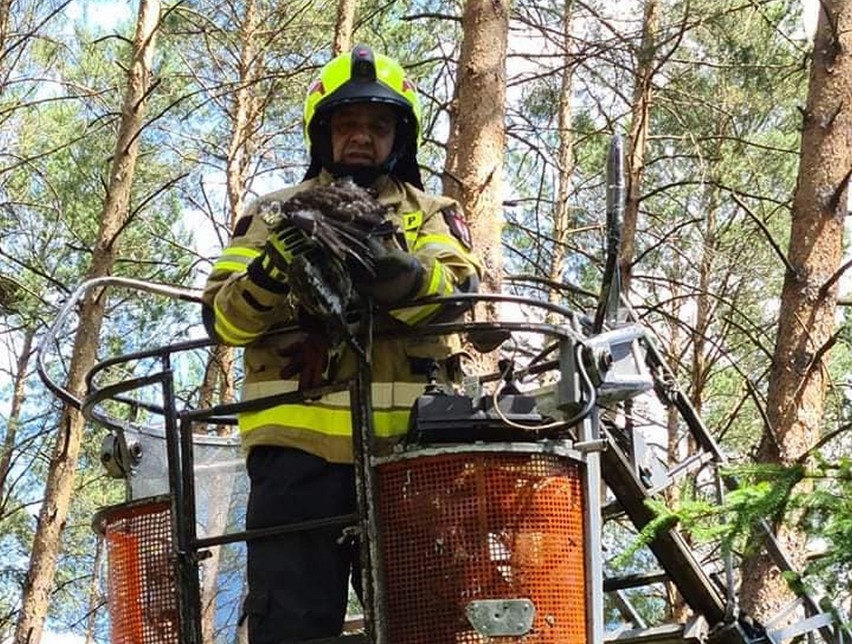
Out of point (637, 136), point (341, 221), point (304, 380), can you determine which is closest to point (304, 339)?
point (304, 380)

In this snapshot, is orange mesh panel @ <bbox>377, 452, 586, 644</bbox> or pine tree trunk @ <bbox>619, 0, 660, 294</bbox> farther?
pine tree trunk @ <bbox>619, 0, 660, 294</bbox>

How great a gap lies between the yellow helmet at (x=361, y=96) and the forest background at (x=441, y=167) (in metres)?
4.09

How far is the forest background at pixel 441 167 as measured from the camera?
1057 centimetres

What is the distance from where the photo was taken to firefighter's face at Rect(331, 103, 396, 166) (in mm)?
3713

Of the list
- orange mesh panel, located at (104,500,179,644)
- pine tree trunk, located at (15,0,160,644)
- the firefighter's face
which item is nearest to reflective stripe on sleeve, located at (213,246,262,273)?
the firefighter's face

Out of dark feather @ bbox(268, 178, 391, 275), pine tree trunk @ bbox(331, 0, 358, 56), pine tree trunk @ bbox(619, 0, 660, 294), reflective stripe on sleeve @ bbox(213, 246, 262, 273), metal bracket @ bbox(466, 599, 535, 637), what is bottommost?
metal bracket @ bbox(466, 599, 535, 637)

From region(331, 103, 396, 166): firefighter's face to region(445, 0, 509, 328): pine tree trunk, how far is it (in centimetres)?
210

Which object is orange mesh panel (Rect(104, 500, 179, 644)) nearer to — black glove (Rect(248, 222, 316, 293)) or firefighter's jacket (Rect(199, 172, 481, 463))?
firefighter's jacket (Rect(199, 172, 481, 463))

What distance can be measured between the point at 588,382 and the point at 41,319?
12.6 m

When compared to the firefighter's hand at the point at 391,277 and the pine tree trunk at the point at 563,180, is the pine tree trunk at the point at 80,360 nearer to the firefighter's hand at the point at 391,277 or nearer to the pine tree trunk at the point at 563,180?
the pine tree trunk at the point at 563,180

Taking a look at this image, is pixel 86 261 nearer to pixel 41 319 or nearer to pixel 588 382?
pixel 41 319

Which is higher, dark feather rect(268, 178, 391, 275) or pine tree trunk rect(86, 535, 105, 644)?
pine tree trunk rect(86, 535, 105, 644)

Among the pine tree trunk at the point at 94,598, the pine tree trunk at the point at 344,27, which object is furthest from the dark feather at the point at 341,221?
the pine tree trunk at the point at 94,598

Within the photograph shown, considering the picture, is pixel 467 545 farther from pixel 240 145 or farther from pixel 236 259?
pixel 240 145
